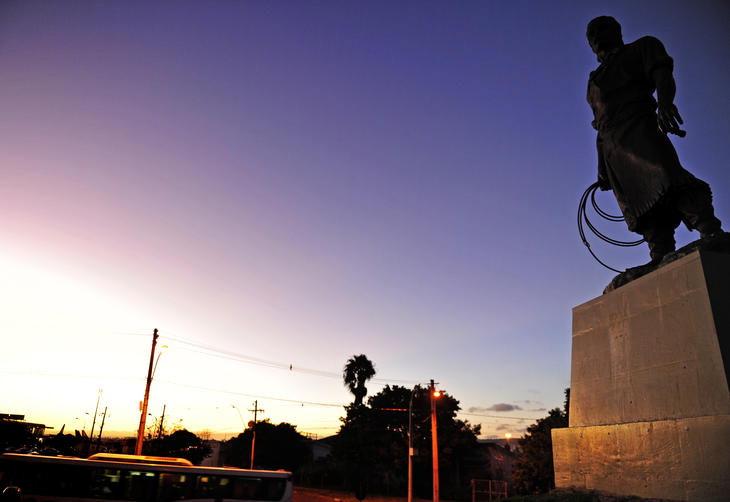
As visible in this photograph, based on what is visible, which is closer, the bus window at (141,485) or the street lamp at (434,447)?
the bus window at (141,485)

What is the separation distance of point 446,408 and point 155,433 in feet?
165

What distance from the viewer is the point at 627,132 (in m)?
7.89

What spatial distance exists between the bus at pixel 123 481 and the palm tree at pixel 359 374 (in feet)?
178

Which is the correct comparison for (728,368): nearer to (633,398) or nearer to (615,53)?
(633,398)

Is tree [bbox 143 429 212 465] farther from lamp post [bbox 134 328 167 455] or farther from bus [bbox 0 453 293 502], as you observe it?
bus [bbox 0 453 293 502]

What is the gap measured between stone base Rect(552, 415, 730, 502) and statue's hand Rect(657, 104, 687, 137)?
4.09 metres

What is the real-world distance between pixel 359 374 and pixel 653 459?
Answer: 67.6 meters

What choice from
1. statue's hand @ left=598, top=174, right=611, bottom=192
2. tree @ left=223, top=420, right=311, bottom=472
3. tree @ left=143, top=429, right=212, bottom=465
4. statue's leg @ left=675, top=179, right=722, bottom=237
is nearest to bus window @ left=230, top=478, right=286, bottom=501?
statue's hand @ left=598, top=174, right=611, bottom=192

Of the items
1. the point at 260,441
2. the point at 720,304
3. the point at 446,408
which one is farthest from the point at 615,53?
the point at 260,441

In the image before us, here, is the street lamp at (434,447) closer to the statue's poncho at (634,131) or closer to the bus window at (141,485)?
the bus window at (141,485)

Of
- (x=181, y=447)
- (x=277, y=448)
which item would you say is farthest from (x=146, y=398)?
(x=277, y=448)

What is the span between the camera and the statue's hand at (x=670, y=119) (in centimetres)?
708

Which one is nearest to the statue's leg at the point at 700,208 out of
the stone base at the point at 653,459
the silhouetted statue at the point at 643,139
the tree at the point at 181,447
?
the silhouetted statue at the point at 643,139

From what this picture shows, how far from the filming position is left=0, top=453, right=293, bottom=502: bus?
16.1 m
